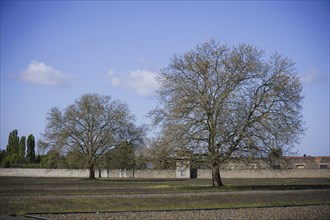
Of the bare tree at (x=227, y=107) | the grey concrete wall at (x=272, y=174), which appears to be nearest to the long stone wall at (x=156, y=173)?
the grey concrete wall at (x=272, y=174)

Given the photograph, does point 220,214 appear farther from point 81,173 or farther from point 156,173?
point 81,173

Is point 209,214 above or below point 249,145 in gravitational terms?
below

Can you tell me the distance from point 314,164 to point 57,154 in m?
55.0

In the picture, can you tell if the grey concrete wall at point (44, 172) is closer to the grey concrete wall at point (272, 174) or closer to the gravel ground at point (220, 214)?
the grey concrete wall at point (272, 174)

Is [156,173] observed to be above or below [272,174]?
below

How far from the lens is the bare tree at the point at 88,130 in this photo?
68.8m

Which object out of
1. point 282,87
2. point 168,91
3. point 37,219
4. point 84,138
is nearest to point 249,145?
point 282,87

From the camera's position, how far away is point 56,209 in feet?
64.2

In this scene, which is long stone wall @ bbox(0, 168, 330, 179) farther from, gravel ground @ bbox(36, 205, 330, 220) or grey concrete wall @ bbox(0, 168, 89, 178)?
gravel ground @ bbox(36, 205, 330, 220)

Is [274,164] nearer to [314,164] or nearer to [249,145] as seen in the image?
[249,145]

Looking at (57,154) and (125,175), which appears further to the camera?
(125,175)

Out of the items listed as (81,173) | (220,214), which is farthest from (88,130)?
(220,214)

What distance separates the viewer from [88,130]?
70.0 meters

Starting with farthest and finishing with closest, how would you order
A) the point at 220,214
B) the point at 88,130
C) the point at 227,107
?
the point at 88,130
the point at 227,107
the point at 220,214
